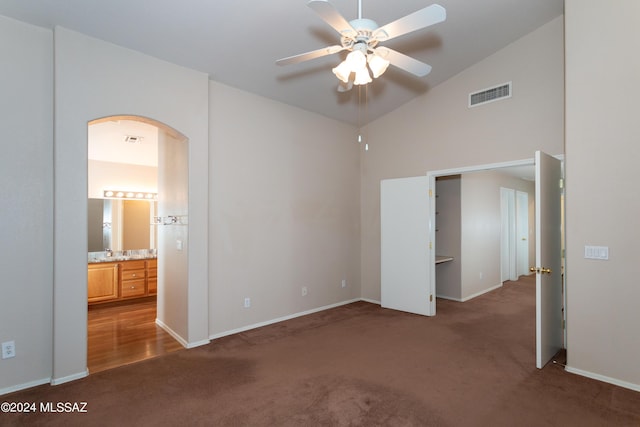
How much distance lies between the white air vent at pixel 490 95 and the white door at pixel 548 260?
112 centimetres

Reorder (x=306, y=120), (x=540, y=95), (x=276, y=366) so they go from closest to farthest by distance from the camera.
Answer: (x=276, y=366)
(x=540, y=95)
(x=306, y=120)

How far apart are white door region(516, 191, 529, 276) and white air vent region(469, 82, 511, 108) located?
4.63 meters

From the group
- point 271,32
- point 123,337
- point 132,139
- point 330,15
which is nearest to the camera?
point 330,15

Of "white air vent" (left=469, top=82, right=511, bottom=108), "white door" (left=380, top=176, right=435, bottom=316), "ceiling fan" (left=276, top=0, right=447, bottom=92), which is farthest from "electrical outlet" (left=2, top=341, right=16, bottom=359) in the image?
"white air vent" (left=469, top=82, right=511, bottom=108)

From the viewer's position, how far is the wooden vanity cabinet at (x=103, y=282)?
530cm

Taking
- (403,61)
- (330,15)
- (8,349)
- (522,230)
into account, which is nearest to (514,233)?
(522,230)

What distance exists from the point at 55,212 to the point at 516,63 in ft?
16.8

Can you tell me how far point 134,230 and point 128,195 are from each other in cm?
67

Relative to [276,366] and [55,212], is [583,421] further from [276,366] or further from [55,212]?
[55,212]

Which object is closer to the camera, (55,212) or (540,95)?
(55,212)

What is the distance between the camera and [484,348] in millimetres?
3592

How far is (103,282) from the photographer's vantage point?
5.41 meters

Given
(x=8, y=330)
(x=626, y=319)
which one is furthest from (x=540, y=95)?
(x=8, y=330)

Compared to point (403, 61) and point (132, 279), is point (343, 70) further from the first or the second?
point (132, 279)
